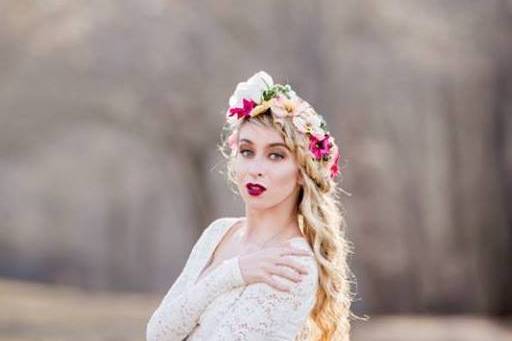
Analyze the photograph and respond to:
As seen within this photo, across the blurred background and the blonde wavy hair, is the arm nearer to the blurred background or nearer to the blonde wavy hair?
the blonde wavy hair

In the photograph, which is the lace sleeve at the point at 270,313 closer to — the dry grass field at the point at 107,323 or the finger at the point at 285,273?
the finger at the point at 285,273

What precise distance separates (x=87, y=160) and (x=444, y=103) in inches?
480

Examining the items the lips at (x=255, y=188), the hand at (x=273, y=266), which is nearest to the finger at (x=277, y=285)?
the hand at (x=273, y=266)

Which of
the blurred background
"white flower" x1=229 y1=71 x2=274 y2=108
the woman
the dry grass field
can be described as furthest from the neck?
the blurred background

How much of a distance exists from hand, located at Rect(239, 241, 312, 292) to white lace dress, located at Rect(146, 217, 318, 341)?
2 centimetres

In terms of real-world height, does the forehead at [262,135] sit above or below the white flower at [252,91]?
below

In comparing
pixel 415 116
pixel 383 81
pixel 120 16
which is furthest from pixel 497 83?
pixel 120 16

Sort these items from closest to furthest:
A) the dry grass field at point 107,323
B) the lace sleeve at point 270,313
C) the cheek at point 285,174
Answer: the lace sleeve at point 270,313 < the cheek at point 285,174 < the dry grass field at point 107,323

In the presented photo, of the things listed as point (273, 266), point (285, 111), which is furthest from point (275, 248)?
point (285, 111)

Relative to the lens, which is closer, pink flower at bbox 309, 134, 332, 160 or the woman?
the woman

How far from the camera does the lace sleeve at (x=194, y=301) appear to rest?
3.49 m

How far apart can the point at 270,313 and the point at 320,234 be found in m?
0.28

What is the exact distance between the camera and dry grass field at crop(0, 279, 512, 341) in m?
14.2

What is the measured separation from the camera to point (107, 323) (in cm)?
1544
